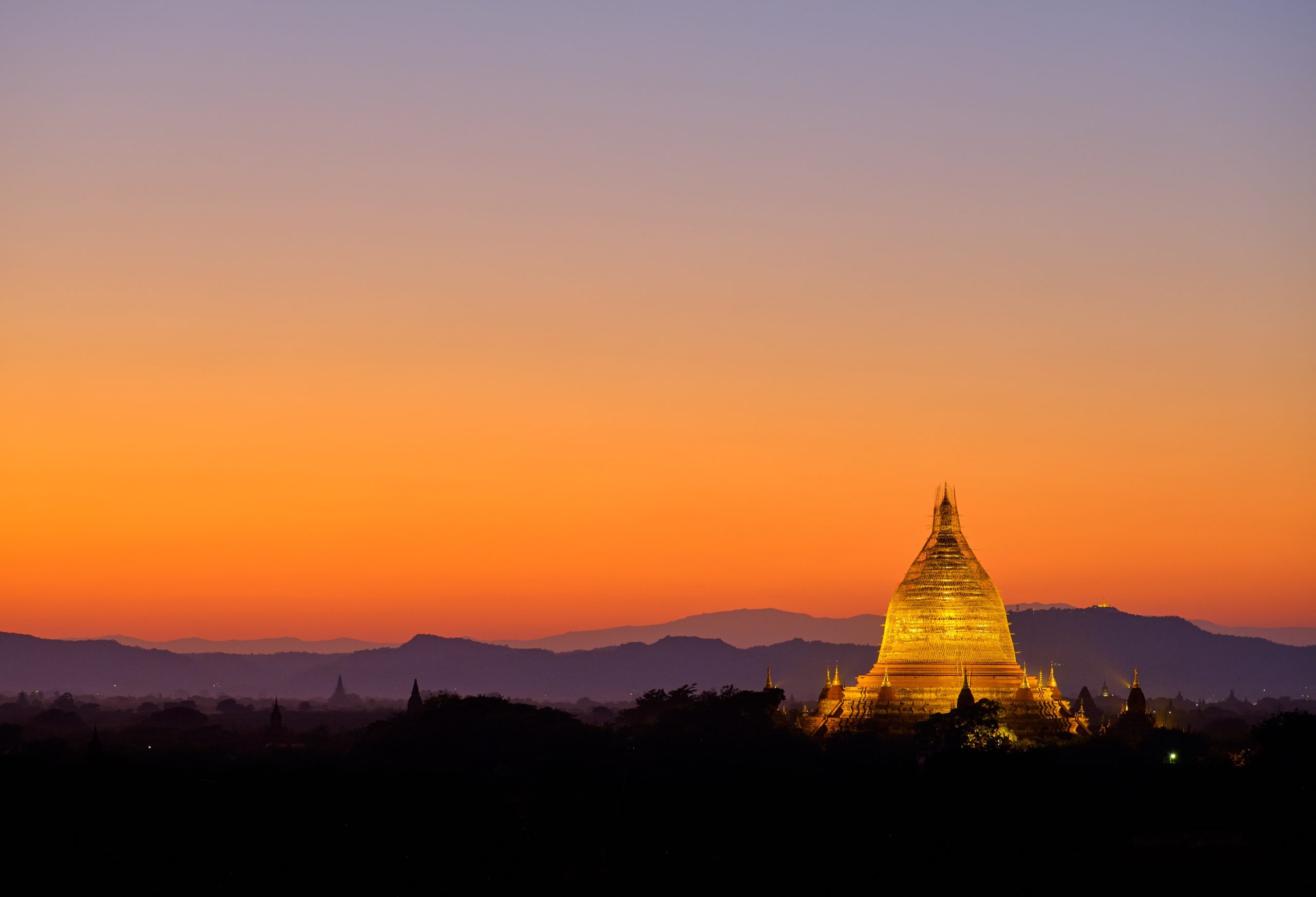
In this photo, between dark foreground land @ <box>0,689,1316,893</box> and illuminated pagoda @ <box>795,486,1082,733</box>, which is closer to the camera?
dark foreground land @ <box>0,689,1316,893</box>

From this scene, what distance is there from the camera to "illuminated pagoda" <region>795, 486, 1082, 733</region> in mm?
138625

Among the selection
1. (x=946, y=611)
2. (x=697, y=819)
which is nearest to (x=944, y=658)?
(x=946, y=611)

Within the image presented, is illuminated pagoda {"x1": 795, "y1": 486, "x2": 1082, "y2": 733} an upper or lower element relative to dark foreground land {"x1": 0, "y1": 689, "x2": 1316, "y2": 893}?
upper

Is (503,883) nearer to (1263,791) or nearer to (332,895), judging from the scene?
(332,895)

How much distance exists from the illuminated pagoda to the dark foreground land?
9509 millimetres

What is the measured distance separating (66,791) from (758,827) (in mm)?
33643

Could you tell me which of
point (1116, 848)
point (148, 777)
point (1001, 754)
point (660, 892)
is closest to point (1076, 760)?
point (1001, 754)

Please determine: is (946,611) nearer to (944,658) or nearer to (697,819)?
(944,658)

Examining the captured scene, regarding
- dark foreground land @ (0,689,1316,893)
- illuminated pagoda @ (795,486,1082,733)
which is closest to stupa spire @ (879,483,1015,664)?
illuminated pagoda @ (795,486,1082,733)

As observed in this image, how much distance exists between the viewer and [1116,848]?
92688mm

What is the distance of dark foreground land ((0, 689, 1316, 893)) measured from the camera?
8838cm

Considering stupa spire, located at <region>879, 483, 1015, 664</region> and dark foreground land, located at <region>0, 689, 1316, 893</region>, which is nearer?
dark foreground land, located at <region>0, 689, 1316, 893</region>

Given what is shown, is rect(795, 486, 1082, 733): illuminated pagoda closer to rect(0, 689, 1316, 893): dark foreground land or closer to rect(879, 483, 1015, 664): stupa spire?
rect(879, 483, 1015, 664): stupa spire

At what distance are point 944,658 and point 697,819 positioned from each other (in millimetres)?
46720
